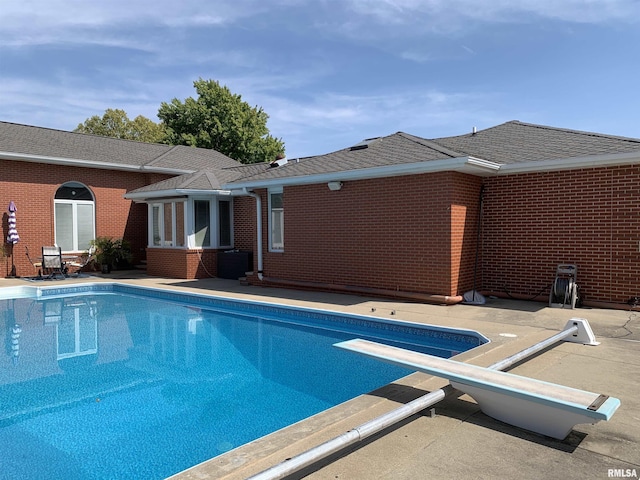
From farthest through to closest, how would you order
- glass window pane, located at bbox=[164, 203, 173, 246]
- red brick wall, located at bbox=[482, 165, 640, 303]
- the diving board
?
glass window pane, located at bbox=[164, 203, 173, 246]
red brick wall, located at bbox=[482, 165, 640, 303]
the diving board

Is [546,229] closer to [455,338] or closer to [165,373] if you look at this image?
[455,338]

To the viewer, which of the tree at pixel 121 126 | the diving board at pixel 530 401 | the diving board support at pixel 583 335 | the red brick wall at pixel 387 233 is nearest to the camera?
the diving board at pixel 530 401

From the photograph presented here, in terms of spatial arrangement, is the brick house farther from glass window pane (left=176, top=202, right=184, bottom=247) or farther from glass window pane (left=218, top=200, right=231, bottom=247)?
glass window pane (left=218, top=200, right=231, bottom=247)

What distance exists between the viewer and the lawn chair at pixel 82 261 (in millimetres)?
15898

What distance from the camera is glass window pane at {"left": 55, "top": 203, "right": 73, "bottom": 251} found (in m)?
16.3

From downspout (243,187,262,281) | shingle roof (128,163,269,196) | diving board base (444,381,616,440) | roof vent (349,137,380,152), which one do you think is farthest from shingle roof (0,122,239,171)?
diving board base (444,381,616,440)

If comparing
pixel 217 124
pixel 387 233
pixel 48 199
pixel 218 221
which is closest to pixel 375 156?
pixel 387 233

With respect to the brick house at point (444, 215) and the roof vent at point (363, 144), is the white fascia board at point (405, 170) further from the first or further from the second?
the roof vent at point (363, 144)

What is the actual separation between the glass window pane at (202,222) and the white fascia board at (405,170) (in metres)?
4.02

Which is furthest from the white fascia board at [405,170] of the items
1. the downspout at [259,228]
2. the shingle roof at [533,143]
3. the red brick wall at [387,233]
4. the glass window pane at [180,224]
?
the glass window pane at [180,224]

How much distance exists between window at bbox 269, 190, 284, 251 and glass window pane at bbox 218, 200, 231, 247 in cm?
320

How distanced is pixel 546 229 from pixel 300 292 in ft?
18.6

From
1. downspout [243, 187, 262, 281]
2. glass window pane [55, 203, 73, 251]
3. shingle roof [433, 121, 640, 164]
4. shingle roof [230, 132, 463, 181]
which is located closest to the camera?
shingle roof [433, 121, 640, 164]

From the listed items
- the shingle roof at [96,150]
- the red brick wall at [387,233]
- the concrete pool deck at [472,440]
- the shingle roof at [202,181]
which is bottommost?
the concrete pool deck at [472,440]
